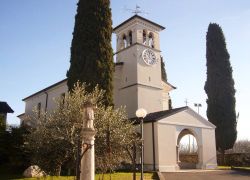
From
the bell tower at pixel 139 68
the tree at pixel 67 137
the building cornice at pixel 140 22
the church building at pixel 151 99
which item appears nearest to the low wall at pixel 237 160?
the church building at pixel 151 99

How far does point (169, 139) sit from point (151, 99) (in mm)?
5905

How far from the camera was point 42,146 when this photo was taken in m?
12.8

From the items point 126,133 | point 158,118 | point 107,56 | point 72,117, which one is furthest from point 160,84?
point 72,117

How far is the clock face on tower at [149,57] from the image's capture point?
2992 cm

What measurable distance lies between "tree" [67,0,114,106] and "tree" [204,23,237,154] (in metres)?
16.9

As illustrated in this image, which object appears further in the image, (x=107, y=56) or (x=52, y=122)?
(x=107, y=56)

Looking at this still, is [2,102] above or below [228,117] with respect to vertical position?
above

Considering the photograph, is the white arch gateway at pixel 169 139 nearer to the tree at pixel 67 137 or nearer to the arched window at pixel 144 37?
the arched window at pixel 144 37

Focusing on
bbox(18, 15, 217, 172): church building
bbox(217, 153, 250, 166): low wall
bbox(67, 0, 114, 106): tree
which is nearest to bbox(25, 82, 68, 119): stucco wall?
bbox(18, 15, 217, 172): church building

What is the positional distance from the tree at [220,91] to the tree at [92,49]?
1694cm

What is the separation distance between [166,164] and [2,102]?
23.3 m

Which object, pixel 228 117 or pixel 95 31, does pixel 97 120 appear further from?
pixel 228 117

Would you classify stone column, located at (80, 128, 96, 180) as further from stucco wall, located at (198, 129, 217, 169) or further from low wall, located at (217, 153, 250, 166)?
low wall, located at (217, 153, 250, 166)

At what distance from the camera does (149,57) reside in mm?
30391
